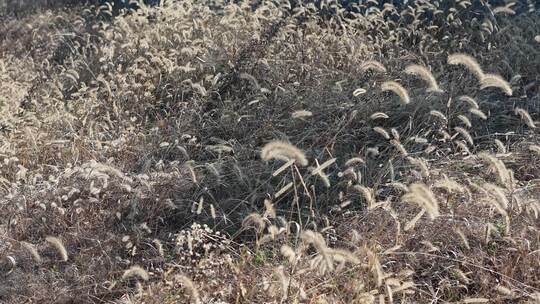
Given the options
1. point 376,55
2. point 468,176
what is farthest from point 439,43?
point 468,176

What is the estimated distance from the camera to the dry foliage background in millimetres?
2801

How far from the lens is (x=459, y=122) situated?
4.15 meters

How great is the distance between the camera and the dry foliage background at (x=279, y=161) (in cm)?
280

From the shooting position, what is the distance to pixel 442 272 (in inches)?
114

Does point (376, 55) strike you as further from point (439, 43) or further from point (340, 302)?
point (340, 302)

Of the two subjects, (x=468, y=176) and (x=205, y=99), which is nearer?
(x=468, y=176)

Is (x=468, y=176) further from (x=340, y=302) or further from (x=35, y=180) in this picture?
(x=35, y=180)

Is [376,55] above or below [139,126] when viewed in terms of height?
above

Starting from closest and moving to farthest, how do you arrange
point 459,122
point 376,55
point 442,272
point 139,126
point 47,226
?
point 442,272
point 47,226
point 459,122
point 139,126
point 376,55

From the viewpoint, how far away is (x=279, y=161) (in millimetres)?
3869

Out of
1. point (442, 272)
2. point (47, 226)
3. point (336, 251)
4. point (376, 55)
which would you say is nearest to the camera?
point (336, 251)

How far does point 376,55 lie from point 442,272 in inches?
94.0

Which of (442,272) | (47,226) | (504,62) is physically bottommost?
(47,226)

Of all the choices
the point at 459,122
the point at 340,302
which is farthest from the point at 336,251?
the point at 459,122
